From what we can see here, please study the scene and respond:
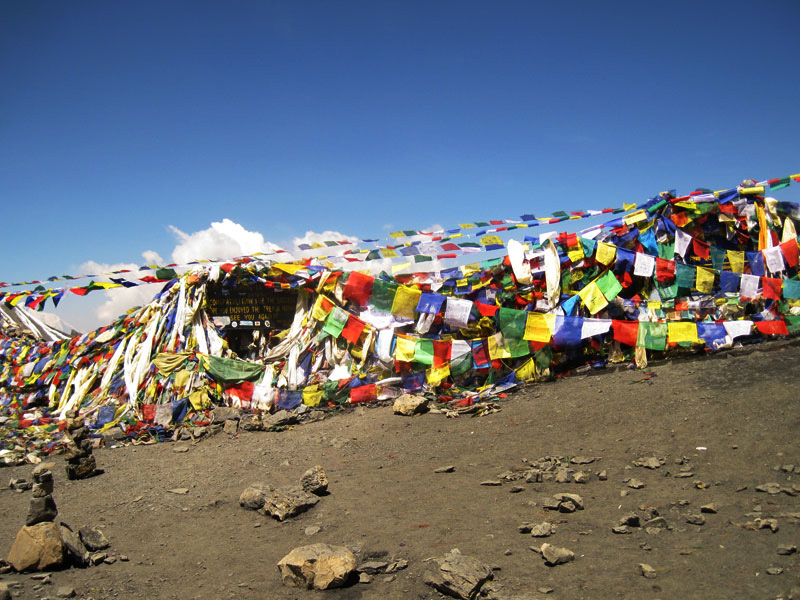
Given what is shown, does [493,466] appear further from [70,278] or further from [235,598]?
[70,278]

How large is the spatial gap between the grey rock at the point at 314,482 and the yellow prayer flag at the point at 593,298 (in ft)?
20.6

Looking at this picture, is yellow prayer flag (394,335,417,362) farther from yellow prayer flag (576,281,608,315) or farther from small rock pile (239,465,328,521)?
small rock pile (239,465,328,521)

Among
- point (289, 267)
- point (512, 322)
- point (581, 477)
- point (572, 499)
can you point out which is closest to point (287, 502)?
point (572, 499)

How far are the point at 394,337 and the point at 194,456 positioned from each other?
14.0 ft

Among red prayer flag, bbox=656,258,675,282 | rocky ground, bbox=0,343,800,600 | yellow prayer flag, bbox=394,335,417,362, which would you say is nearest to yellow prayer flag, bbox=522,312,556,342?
rocky ground, bbox=0,343,800,600

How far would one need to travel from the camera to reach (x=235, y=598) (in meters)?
4.10

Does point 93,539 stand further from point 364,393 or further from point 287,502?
point 364,393

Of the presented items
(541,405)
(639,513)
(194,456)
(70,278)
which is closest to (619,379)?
(541,405)

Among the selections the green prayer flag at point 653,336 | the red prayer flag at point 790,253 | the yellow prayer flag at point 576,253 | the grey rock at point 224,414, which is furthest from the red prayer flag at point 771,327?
the grey rock at point 224,414

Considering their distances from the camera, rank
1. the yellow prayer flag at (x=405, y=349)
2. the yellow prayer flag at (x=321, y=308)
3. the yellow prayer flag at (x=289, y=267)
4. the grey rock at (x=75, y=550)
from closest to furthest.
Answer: the grey rock at (x=75, y=550)
the yellow prayer flag at (x=405, y=349)
the yellow prayer flag at (x=321, y=308)
the yellow prayer flag at (x=289, y=267)

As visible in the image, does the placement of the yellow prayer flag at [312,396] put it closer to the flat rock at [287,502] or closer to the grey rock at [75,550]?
the flat rock at [287,502]

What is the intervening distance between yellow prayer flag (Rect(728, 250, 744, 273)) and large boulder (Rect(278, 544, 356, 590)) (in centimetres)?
996

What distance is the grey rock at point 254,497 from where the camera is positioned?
20.4 feet

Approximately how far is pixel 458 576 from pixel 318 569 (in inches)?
40.7
